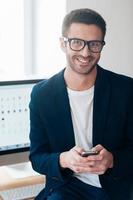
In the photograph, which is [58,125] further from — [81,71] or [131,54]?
[131,54]

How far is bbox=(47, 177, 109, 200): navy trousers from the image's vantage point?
60.6 inches

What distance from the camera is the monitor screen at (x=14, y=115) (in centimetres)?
174

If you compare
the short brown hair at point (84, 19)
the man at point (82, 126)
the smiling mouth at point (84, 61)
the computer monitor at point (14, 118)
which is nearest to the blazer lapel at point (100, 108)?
the man at point (82, 126)

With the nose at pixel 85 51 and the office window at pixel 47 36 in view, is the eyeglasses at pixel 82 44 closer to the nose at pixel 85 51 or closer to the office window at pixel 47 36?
the nose at pixel 85 51

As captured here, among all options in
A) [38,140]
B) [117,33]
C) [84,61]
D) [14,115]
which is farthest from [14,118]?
[117,33]

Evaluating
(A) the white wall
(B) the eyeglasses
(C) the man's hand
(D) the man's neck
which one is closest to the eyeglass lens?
(B) the eyeglasses

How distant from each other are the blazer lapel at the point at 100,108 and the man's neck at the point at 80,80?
0.10 feet

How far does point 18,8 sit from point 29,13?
0.07 metres

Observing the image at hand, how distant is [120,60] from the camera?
2.36m

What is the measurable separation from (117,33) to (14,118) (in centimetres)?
88

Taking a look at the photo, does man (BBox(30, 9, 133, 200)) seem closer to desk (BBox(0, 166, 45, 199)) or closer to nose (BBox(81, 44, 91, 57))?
nose (BBox(81, 44, 91, 57))

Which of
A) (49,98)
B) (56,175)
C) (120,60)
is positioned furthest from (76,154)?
(120,60)

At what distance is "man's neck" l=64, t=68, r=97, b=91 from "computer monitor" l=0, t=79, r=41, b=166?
271 millimetres

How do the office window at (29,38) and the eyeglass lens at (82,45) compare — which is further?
the office window at (29,38)
